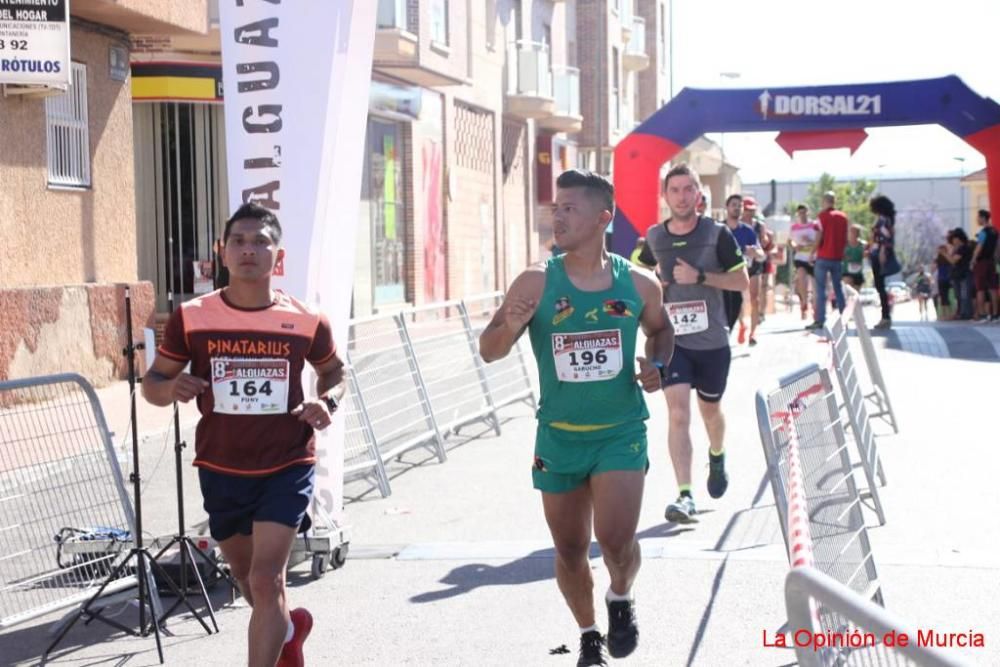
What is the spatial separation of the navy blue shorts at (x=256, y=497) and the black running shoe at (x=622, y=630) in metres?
1.25

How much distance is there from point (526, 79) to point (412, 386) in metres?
30.5

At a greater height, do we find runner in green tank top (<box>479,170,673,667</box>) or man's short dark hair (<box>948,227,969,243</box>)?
man's short dark hair (<box>948,227,969,243</box>)

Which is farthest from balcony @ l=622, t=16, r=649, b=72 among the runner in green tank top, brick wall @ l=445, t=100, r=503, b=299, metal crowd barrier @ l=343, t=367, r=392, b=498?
the runner in green tank top

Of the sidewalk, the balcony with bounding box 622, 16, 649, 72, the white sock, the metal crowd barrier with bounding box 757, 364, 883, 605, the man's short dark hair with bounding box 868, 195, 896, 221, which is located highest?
the balcony with bounding box 622, 16, 649, 72

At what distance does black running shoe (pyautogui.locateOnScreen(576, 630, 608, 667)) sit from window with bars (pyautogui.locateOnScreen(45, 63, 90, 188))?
13.8 metres

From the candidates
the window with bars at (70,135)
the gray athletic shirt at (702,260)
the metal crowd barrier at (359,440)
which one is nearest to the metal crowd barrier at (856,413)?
the gray athletic shirt at (702,260)

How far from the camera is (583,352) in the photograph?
5953 mm

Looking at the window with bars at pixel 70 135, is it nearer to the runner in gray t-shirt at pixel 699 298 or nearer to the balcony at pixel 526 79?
the runner in gray t-shirt at pixel 699 298

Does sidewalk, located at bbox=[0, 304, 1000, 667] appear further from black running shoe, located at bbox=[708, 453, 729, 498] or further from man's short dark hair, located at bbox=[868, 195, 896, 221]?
man's short dark hair, located at bbox=[868, 195, 896, 221]

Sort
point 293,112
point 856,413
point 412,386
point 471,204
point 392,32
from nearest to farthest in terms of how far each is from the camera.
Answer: point 293,112, point 856,413, point 412,386, point 392,32, point 471,204

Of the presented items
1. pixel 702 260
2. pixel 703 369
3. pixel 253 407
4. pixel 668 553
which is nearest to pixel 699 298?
pixel 702 260

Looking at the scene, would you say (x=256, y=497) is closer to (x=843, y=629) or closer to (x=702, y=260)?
(x=843, y=629)

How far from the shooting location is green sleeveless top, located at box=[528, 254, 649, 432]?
597cm

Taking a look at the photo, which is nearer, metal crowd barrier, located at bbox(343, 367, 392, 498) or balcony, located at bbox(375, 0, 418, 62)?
metal crowd barrier, located at bbox(343, 367, 392, 498)
